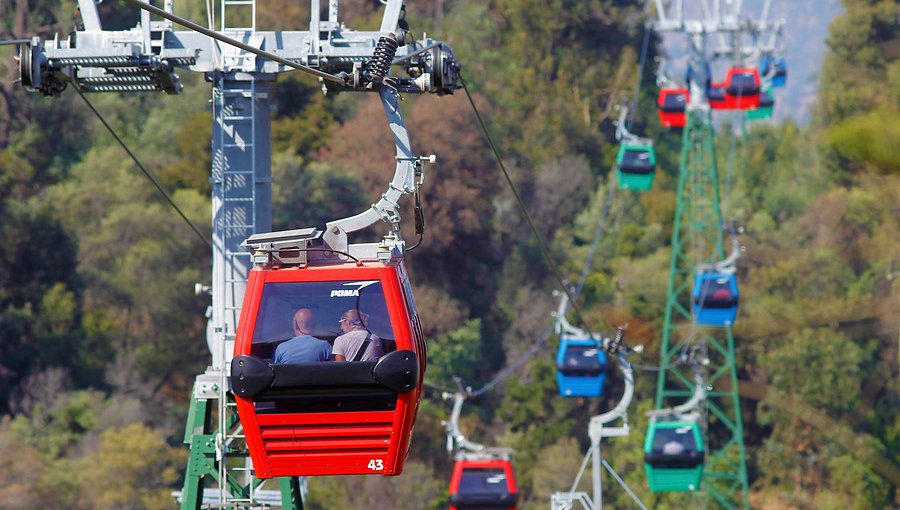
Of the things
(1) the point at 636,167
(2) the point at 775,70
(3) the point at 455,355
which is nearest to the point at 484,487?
(1) the point at 636,167

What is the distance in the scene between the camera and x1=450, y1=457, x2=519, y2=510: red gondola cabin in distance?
26.5m

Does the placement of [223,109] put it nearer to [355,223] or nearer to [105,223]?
Answer: [355,223]

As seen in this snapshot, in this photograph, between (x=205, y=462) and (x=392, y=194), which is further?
(x=205, y=462)

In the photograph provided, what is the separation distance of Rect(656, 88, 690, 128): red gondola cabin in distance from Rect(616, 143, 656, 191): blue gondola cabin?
0.79 meters

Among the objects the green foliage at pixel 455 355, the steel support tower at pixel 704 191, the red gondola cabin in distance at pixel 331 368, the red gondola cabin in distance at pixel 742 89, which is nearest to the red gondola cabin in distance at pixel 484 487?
the steel support tower at pixel 704 191

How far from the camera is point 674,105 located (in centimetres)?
4222

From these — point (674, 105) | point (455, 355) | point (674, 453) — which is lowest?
point (455, 355)

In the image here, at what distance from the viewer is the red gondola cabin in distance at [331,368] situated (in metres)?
10.1

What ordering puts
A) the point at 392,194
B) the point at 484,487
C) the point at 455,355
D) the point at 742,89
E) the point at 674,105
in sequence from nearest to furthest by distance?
the point at 392,194, the point at 484,487, the point at 674,105, the point at 742,89, the point at 455,355

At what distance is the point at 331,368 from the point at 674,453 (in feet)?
69.6

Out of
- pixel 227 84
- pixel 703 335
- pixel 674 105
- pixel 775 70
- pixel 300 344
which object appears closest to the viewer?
pixel 300 344

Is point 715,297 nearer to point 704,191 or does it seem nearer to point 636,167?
point 704,191

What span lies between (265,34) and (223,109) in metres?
0.51

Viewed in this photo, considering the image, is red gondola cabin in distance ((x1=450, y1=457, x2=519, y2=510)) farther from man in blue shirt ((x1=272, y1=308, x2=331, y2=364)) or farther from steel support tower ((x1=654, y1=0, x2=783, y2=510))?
man in blue shirt ((x1=272, y1=308, x2=331, y2=364))
